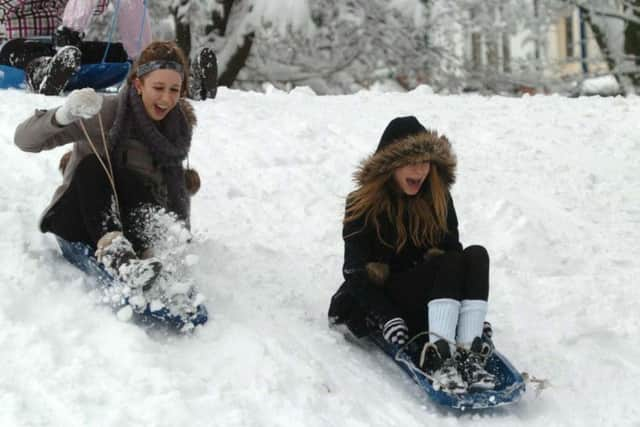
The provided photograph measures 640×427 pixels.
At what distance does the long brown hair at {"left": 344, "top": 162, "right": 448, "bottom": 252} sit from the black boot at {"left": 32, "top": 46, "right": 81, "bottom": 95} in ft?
12.3

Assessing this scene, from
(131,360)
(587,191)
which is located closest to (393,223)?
(131,360)

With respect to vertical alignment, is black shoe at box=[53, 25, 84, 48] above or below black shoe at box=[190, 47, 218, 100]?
→ above

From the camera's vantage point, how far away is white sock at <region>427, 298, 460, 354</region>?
3098 millimetres


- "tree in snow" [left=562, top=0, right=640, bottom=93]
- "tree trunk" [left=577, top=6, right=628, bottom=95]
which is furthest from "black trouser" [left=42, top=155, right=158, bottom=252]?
"tree trunk" [left=577, top=6, right=628, bottom=95]

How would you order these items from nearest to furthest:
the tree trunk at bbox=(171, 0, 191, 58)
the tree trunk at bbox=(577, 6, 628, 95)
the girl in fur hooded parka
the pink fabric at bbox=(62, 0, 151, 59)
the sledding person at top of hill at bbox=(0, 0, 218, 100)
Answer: the girl in fur hooded parka, the sledding person at top of hill at bbox=(0, 0, 218, 100), the pink fabric at bbox=(62, 0, 151, 59), the tree trunk at bbox=(171, 0, 191, 58), the tree trunk at bbox=(577, 6, 628, 95)

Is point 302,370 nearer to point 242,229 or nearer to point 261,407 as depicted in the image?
point 261,407

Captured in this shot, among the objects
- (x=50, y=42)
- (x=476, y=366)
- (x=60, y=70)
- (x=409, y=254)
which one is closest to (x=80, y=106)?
(x=409, y=254)

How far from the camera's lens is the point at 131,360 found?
8.99 feet

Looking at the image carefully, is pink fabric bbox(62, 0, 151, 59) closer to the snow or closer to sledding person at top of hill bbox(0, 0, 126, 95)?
sledding person at top of hill bbox(0, 0, 126, 95)

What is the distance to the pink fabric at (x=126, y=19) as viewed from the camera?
686cm

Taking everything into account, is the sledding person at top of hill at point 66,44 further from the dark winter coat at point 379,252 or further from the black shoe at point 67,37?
the dark winter coat at point 379,252

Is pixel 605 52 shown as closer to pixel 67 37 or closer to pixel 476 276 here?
pixel 67 37

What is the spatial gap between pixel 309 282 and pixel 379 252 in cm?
68

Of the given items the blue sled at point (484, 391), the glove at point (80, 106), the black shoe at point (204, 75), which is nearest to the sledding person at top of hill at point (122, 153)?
the glove at point (80, 106)
